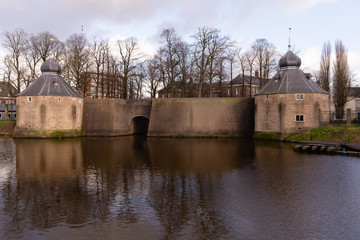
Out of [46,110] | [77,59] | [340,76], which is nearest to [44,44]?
[77,59]

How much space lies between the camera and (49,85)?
102 feet

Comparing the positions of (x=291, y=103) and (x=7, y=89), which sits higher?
(x=7, y=89)

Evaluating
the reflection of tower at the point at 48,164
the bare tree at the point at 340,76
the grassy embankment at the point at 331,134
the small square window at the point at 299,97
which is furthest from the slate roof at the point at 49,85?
the bare tree at the point at 340,76

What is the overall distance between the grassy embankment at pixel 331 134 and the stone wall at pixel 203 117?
5.80 m

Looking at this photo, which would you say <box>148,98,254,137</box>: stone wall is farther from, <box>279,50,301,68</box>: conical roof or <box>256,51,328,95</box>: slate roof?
<box>279,50,301,68</box>: conical roof

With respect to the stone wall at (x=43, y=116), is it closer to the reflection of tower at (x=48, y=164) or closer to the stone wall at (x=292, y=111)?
the reflection of tower at (x=48, y=164)

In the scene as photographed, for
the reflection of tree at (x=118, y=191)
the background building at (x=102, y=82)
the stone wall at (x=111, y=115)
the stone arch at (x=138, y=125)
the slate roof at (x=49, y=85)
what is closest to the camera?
the reflection of tree at (x=118, y=191)

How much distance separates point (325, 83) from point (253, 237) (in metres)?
35.0

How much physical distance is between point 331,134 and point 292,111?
13.8 feet

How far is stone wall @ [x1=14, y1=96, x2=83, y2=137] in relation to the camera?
98.5ft

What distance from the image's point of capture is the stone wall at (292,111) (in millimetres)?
26641

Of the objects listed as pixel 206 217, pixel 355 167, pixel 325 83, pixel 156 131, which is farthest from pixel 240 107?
pixel 206 217

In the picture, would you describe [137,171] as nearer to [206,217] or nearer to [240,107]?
[206,217]

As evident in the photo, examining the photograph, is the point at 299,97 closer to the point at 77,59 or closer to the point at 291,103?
the point at 291,103
